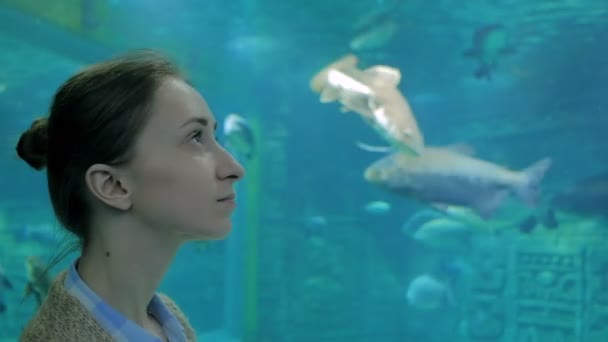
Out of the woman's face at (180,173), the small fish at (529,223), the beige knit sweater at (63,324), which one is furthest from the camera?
the small fish at (529,223)

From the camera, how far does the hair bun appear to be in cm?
135

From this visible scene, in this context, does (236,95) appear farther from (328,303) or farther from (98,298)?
(98,298)

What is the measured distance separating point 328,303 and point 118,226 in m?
8.33

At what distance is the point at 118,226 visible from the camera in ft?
4.23

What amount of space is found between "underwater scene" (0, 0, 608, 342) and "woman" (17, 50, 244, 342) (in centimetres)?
387

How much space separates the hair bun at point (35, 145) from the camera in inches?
53.0

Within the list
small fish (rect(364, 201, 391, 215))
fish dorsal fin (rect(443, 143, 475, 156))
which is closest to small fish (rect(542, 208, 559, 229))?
fish dorsal fin (rect(443, 143, 475, 156))

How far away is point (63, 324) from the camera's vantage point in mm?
1184

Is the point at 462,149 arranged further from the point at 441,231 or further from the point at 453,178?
the point at 441,231

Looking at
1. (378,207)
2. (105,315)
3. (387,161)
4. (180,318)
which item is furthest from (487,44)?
(105,315)

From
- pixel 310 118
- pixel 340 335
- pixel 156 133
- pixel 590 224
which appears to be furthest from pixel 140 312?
pixel 310 118

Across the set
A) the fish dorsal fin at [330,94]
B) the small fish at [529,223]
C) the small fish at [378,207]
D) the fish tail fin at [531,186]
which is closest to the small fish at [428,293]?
the small fish at [529,223]

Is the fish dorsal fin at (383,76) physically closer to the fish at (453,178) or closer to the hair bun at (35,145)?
the fish at (453,178)

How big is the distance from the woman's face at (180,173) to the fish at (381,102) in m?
3.83
